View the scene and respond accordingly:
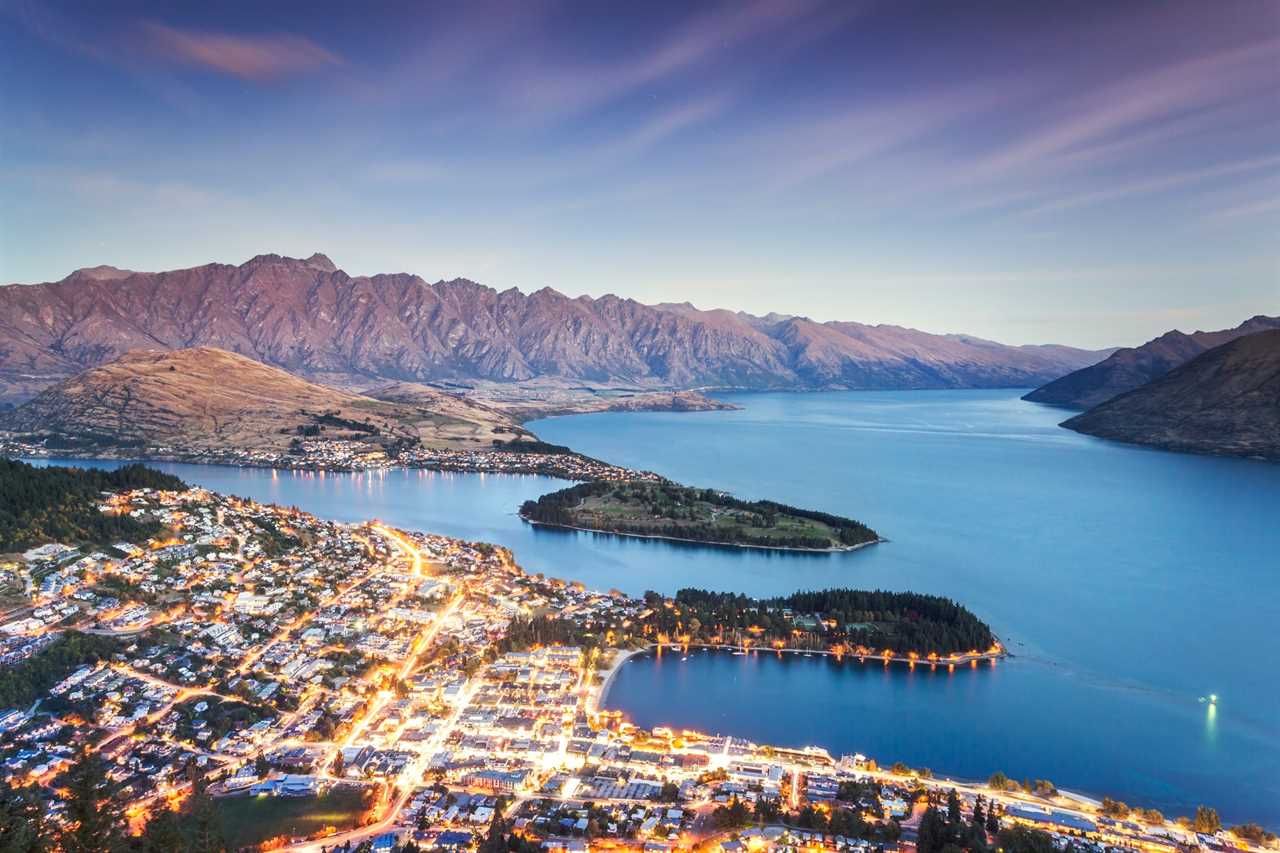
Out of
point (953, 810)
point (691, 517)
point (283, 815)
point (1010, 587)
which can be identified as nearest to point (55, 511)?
point (283, 815)

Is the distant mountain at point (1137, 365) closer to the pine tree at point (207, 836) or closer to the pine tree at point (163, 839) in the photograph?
the pine tree at point (207, 836)

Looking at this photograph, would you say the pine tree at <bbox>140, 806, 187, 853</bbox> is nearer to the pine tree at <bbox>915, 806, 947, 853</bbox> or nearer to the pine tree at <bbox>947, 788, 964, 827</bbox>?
the pine tree at <bbox>915, 806, 947, 853</bbox>

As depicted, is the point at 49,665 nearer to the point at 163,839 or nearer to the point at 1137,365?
the point at 163,839

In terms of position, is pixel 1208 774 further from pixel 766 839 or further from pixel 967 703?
pixel 766 839

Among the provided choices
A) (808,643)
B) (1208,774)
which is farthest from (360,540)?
(1208,774)

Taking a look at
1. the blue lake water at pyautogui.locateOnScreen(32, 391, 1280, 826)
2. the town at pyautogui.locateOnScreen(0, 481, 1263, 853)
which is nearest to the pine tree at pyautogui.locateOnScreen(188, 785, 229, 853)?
the town at pyautogui.locateOnScreen(0, 481, 1263, 853)
